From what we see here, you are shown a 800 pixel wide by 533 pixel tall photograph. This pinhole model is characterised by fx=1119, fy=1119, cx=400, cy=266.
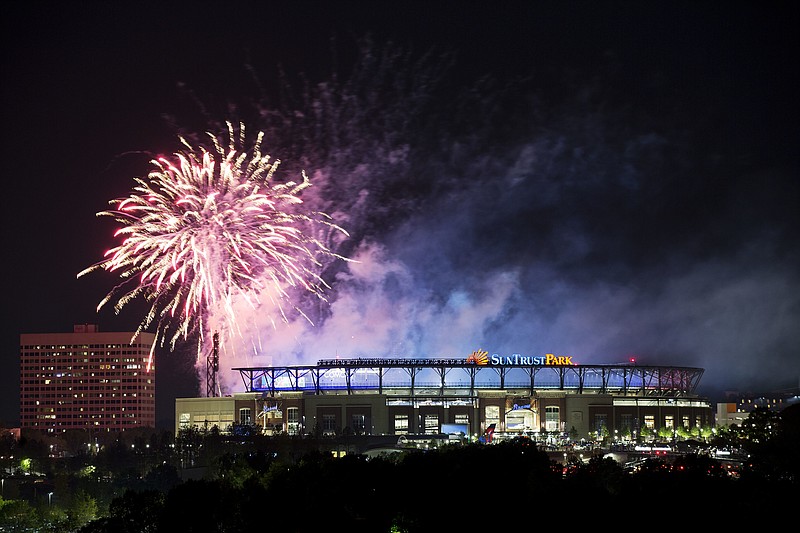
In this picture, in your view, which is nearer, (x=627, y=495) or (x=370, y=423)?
(x=627, y=495)

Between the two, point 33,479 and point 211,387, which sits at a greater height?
point 211,387

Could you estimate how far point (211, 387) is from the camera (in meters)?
177

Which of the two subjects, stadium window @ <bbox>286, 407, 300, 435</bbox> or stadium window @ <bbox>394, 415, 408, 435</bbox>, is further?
stadium window @ <bbox>394, 415, 408, 435</bbox>

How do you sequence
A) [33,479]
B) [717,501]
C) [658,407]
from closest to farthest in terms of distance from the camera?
[717,501] < [33,479] < [658,407]

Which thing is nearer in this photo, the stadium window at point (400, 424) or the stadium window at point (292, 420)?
the stadium window at point (292, 420)

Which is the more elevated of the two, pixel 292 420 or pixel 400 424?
pixel 292 420

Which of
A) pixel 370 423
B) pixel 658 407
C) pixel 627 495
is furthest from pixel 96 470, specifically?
pixel 627 495

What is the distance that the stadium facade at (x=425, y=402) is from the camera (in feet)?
547

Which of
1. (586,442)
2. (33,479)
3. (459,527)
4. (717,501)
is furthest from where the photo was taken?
(586,442)

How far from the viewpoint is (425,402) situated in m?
171

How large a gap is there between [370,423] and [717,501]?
100 meters

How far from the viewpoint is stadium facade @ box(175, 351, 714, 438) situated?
167 m

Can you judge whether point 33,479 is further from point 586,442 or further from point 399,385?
point 586,442

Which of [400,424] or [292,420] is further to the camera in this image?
[292,420]
